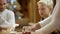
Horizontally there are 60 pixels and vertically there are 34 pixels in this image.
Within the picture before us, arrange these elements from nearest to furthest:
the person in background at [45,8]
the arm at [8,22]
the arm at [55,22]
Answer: the arm at [55,22] → the person in background at [45,8] → the arm at [8,22]

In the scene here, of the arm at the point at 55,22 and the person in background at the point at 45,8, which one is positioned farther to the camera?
the person in background at the point at 45,8

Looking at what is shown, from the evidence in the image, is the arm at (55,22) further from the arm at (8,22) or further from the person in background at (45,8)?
the arm at (8,22)

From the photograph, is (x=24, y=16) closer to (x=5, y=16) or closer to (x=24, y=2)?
(x=24, y=2)

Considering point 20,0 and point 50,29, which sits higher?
point 20,0

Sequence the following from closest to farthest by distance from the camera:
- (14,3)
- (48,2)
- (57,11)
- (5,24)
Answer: (57,11), (48,2), (5,24), (14,3)

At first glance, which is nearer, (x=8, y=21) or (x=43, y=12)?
(x=43, y=12)

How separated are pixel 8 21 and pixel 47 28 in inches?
14.7

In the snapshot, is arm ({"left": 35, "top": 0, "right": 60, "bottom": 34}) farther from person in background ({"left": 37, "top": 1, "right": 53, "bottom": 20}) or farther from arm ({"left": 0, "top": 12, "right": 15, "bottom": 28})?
arm ({"left": 0, "top": 12, "right": 15, "bottom": 28})

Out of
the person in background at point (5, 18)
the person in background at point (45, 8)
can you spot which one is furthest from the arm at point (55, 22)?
the person in background at point (5, 18)

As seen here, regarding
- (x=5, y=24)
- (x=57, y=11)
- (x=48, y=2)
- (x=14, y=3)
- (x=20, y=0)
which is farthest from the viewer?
(x=20, y=0)

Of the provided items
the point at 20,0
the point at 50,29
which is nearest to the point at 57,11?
the point at 50,29

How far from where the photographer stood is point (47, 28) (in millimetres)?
472

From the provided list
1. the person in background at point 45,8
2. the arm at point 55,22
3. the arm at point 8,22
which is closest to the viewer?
the arm at point 55,22

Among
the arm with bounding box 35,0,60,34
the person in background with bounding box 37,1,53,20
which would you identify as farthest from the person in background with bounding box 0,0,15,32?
the arm with bounding box 35,0,60,34
